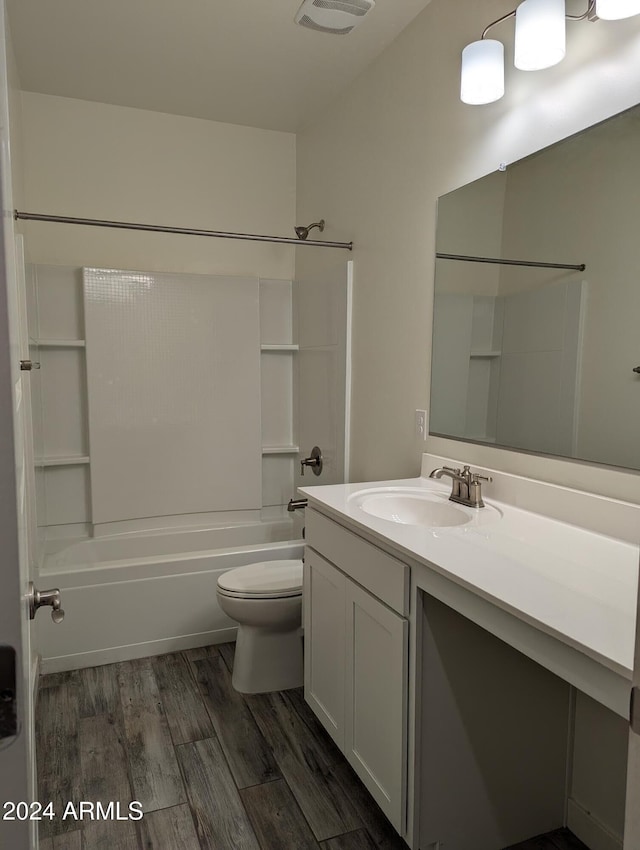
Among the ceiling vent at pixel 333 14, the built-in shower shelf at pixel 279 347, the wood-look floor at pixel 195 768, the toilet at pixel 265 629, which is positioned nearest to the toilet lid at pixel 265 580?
the toilet at pixel 265 629

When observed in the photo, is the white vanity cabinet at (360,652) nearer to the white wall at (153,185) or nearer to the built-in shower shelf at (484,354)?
the built-in shower shelf at (484,354)

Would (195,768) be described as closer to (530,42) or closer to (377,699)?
(377,699)

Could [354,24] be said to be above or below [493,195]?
above

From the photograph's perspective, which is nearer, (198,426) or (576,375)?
(576,375)

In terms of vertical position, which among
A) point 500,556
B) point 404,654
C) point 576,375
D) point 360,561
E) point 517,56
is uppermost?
point 517,56

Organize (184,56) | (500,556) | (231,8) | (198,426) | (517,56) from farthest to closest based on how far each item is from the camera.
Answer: (198,426)
(184,56)
(231,8)
(517,56)
(500,556)

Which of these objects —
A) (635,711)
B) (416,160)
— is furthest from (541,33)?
(635,711)

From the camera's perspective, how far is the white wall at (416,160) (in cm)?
150

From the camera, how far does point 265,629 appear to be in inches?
92.8

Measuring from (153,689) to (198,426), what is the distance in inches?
56.2

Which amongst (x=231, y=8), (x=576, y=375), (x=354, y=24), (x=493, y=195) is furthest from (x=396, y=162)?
(x=576, y=375)

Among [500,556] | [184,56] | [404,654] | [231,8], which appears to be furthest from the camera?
[184,56]

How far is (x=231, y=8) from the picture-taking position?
2160 millimetres

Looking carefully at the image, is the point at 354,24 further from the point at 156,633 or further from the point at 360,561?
the point at 156,633
